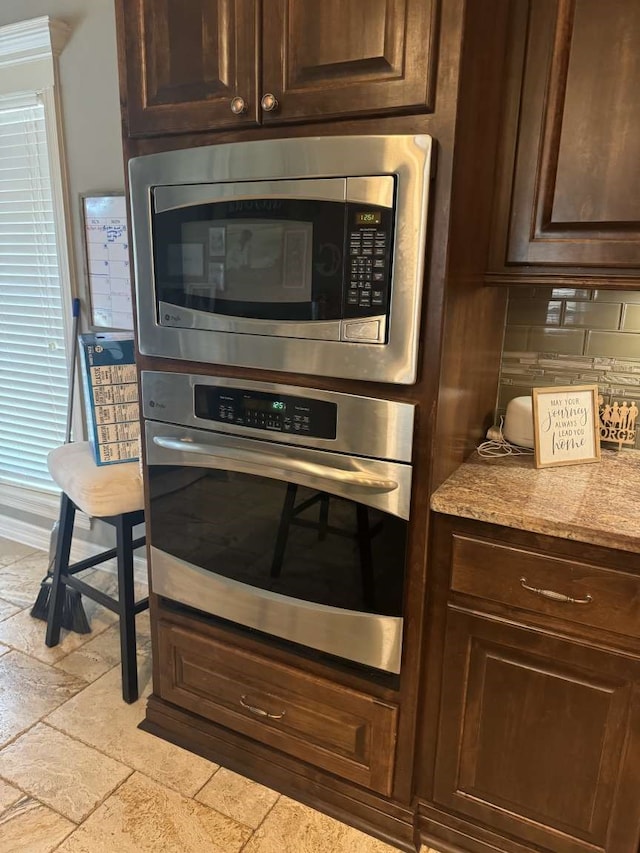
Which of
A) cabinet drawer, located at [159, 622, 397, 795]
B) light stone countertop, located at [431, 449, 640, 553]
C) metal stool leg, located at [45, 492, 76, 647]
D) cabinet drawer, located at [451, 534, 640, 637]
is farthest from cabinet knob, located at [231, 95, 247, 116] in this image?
metal stool leg, located at [45, 492, 76, 647]

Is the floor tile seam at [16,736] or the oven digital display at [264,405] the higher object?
the oven digital display at [264,405]

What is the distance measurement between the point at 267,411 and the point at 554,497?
710 mm

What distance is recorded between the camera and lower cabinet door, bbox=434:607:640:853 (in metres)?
1.36

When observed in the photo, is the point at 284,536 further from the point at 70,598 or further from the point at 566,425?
the point at 70,598

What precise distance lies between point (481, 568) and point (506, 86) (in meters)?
1.12

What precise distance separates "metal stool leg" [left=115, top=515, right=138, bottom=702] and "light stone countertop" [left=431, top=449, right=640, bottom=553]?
111cm

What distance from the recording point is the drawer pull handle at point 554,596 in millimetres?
1324

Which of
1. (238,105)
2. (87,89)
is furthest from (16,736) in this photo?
(87,89)

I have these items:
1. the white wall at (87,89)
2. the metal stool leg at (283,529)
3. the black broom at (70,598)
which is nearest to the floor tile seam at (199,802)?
the metal stool leg at (283,529)

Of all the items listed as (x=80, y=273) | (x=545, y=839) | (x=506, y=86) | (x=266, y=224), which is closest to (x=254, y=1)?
(x=266, y=224)

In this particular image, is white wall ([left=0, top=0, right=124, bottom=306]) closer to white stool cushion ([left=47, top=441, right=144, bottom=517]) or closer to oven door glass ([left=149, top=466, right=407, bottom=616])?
white stool cushion ([left=47, top=441, right=144, bottom=517])

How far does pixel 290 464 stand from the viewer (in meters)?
1.52

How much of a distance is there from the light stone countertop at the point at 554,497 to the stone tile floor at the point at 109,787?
985 millimetres

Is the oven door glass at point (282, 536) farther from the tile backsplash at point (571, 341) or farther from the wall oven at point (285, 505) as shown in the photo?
the tile backsplash at point (571, 341)
